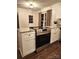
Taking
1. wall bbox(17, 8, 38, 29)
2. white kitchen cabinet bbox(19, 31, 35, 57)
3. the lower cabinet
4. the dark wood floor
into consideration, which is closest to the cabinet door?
white kitchen cabinet bbox(19, 31, 35, 57)

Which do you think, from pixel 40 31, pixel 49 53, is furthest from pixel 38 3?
pixel 49 53

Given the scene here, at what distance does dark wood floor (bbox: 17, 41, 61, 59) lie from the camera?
2.46 meters

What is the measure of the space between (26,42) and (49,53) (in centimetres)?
78

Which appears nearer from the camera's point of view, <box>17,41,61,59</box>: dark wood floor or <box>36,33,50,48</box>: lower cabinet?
<box>17,41,61,59</box>: dark wood floor

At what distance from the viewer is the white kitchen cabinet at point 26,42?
2.44 metres

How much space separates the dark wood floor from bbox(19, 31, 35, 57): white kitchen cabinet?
0.44 ft

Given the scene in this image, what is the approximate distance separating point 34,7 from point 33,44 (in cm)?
114

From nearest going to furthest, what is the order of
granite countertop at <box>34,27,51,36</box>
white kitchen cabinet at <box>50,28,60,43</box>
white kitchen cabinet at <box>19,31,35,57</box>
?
1. white kitchen cabinet at <box>19,31,35,57</box>
2. granite countertop at <box>34,27,51,36</box>
3. white kitchen cabinet at <box>50,28,60,43</box>

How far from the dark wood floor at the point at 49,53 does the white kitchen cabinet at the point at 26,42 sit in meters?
0.13

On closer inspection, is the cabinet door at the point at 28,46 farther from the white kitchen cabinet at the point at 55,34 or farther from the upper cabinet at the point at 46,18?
the white kitchen cabinet at the point at 55,34

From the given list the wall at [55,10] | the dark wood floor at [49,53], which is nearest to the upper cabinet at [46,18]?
the wall at [55,10]

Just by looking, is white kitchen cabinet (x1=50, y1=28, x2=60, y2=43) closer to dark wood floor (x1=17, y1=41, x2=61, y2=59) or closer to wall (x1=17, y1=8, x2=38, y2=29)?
dark wood floor (x1=17, y1=41, x2=61, y2=59)
